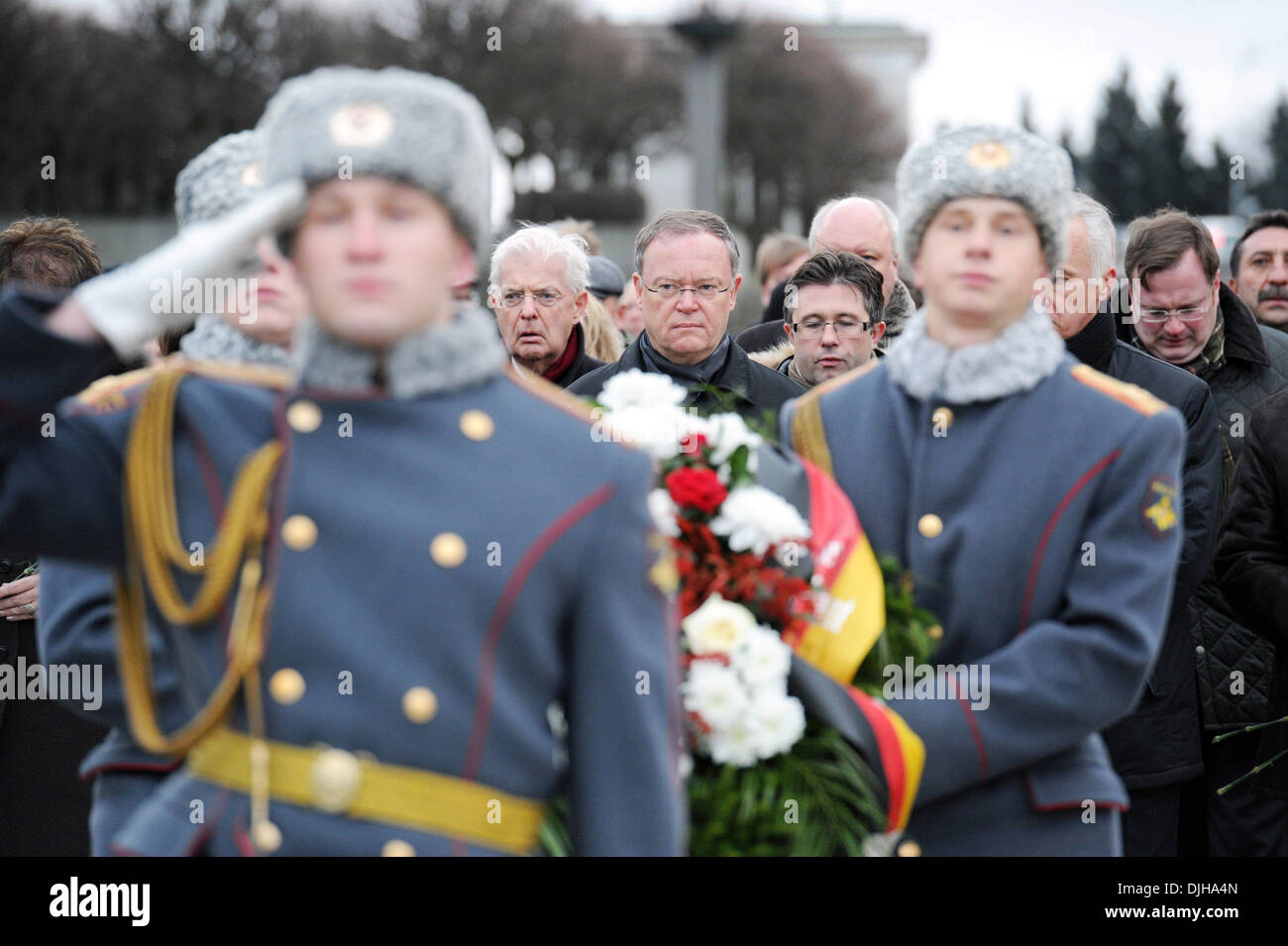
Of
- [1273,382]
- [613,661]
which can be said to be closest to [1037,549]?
[613,661]

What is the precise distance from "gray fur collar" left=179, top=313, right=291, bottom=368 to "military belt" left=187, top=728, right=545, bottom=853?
1.10 meters

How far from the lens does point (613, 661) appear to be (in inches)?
103

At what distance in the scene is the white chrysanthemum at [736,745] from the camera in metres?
3.01

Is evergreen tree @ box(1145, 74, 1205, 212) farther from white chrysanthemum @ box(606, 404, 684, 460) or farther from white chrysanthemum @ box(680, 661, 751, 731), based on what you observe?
white chrysanthemum @ box(680, 661, 751, 731)

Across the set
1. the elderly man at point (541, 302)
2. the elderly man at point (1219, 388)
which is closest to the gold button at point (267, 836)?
the elderly man at point (1219, 388)

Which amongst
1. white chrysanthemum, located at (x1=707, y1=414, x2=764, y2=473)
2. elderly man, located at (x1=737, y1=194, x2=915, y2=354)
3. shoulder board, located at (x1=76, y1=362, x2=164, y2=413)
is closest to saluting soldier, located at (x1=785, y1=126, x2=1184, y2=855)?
white chrysanthemum, located at (x1=707, y1=414, x2=764, y2=473)

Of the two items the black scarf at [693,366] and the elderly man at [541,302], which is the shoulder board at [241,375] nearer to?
the black scarf at [693,366]

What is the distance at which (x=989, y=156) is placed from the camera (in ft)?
11.3

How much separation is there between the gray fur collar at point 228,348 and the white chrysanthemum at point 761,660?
1138mm

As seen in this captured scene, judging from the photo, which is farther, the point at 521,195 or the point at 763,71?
the point at 763,71

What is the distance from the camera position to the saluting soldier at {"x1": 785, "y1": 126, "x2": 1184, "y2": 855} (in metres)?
3.28

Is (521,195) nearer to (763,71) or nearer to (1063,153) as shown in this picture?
(763,71)
